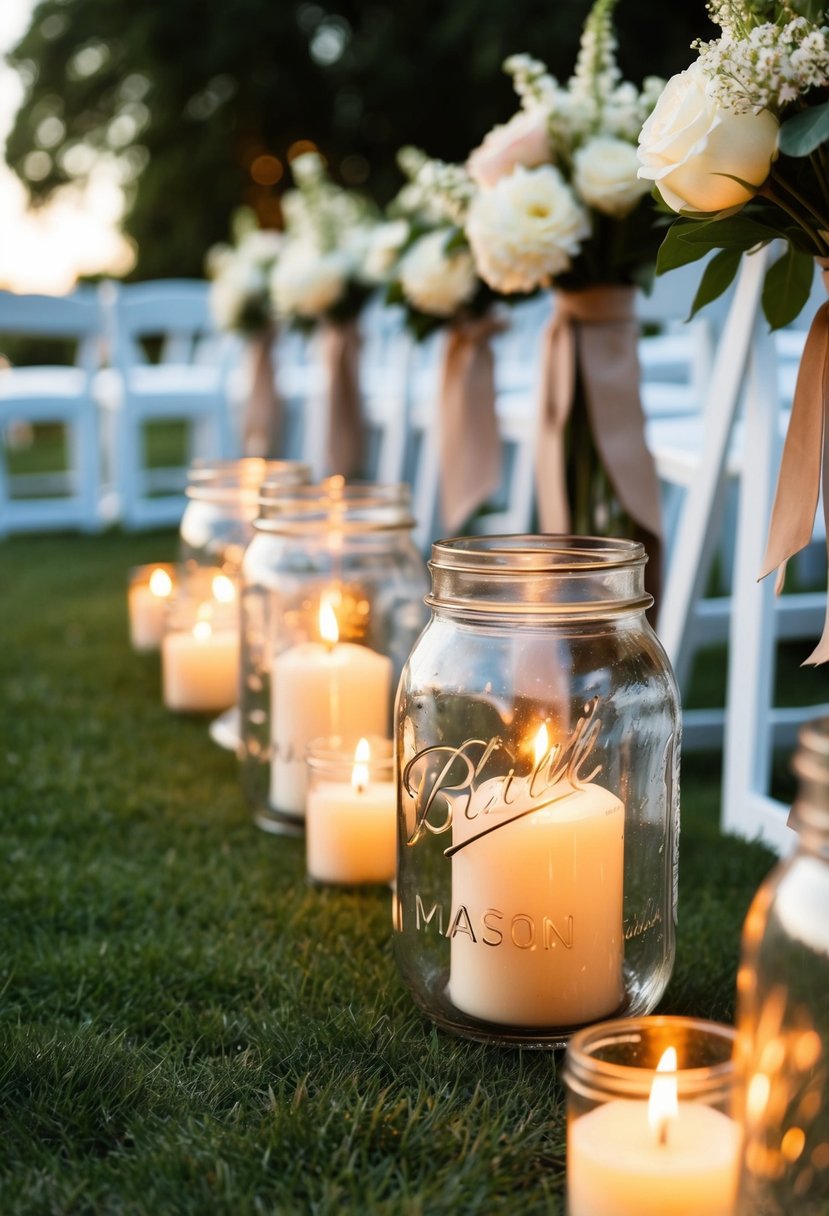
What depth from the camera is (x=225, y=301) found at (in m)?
5.55

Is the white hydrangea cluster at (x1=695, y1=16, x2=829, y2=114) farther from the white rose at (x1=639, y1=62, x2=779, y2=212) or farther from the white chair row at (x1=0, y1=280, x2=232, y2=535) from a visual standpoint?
the white chair row at (x1=0, y1=280, x2=232, y2=535)

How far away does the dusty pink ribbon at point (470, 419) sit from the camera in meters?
3.13

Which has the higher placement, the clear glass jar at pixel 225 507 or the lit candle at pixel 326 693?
the clear glass jar at pixel 225 507

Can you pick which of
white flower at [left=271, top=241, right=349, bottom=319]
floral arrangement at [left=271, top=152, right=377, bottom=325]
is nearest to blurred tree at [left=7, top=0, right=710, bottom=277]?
floral arrangement at [left=271, top=152, right=377, bottom=325]

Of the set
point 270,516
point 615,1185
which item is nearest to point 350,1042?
point 615,1185

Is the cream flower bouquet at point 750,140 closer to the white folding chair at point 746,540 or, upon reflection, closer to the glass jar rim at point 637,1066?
the glass jar rim at point 637,1066

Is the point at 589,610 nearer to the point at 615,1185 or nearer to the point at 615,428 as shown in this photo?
the point at 615,1185

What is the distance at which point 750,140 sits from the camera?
119 centimetres

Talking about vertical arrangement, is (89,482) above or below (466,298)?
below

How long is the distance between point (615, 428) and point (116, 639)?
1.91m

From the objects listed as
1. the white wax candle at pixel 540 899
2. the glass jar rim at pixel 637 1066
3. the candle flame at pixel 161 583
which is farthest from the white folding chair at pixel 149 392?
the glass jar rim at pixel 637 1066

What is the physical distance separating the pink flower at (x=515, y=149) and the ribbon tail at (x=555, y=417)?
0.28 meters

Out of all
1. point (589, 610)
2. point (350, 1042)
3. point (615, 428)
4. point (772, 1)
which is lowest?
point (350, 1042)

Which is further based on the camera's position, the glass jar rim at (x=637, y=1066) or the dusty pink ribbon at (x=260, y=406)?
the dusty pink ribbon at (x=260, y=406)
